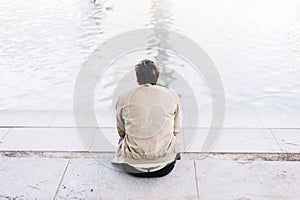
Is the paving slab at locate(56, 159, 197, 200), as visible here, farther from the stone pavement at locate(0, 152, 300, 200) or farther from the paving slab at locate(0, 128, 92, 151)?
the paving slab at locate(0, 128, 92, 151)

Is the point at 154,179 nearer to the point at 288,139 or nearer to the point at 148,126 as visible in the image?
the point at 148,126

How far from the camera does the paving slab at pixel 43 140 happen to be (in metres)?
3.10

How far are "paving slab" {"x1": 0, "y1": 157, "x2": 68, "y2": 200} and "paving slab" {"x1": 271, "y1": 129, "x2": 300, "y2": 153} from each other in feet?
5.53

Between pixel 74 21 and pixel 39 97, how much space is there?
4000mm

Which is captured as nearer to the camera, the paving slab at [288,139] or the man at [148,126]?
the man at [148,126]

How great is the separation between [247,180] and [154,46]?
460 cm

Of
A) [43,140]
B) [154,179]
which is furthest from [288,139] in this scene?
[43,140]

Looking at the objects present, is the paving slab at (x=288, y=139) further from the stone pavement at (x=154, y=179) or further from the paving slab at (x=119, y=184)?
the paving slab at (x=119, y=184)

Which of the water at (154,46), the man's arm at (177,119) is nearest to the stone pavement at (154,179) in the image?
the man's arm at (177,119)

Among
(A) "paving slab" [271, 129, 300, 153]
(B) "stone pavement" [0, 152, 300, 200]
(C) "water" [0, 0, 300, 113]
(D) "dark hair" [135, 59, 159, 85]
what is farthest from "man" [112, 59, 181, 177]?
(C) "water" [0, 0, 300, 113]

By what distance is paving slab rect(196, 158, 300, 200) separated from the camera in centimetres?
249

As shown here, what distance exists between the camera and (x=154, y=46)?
6.96 m

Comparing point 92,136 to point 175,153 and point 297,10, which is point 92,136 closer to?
point 175,153

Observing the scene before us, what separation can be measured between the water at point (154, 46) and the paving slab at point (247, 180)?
6.33 feet
